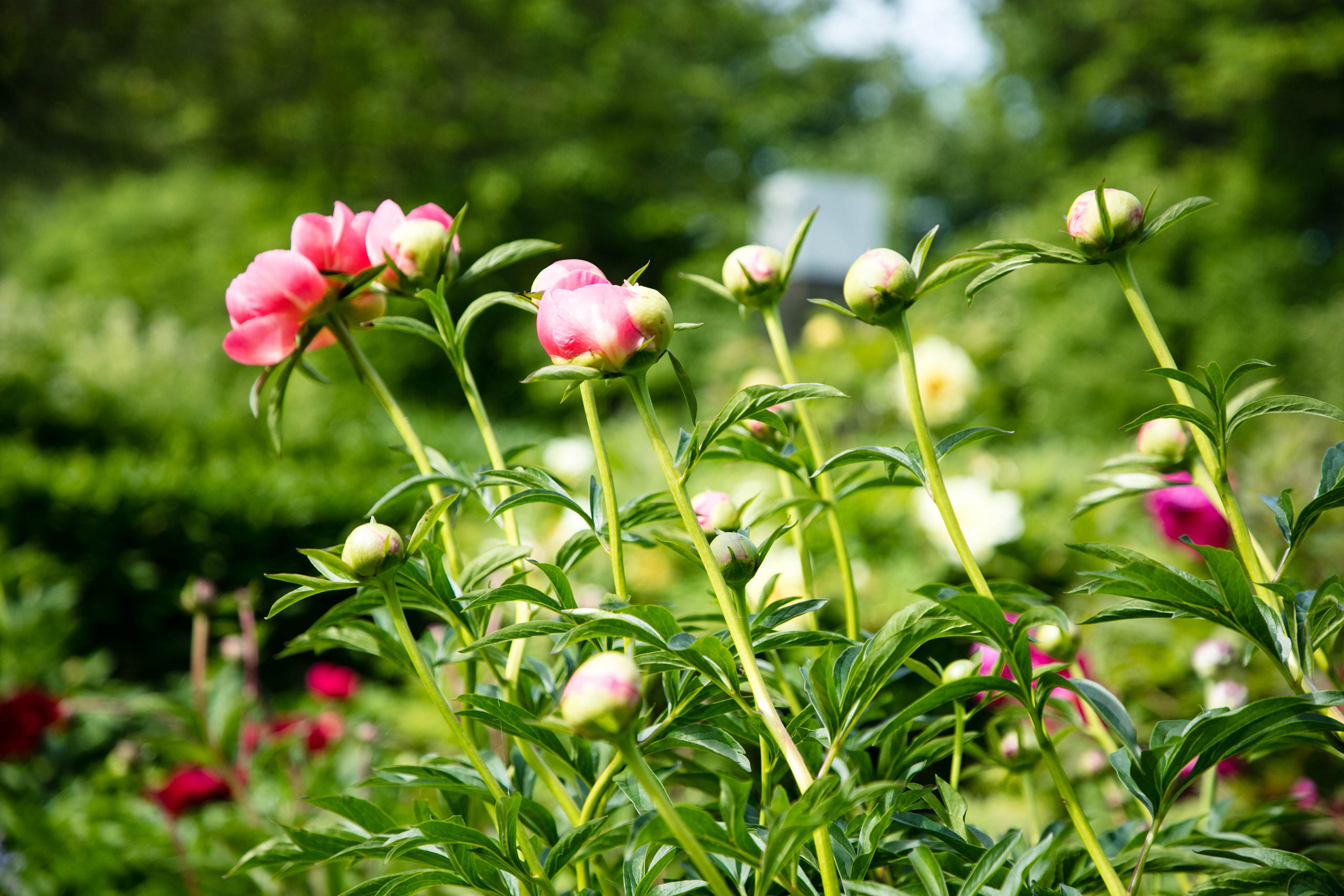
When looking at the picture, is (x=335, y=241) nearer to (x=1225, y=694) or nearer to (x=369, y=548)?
(x=369, y=548)

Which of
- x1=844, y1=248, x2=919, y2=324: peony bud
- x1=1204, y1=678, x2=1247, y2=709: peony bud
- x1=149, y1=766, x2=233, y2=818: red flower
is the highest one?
x1=844, y1=248, x2=919, y2=324: peony bud

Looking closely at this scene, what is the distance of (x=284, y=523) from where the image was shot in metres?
2.47

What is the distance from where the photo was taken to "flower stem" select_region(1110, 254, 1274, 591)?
0.36 m

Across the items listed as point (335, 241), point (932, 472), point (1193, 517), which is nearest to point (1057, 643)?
point (932, 472)

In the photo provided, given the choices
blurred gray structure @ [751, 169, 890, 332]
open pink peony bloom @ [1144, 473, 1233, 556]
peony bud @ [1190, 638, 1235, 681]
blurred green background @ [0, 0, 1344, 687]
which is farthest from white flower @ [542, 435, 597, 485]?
blurred gray structure @ [751, 169, 890, 332]

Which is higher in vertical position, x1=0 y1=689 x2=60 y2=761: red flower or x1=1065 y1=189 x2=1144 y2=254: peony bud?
x1=1065 y1=189 x2=1144 y2=254: peony bud

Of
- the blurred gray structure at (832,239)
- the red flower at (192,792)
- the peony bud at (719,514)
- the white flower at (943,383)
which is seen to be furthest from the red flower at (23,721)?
the blurred gray structure at (832,239)

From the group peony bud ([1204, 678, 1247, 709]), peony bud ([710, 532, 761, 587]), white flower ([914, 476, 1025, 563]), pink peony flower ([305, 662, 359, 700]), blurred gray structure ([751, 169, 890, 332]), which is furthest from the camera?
blurred gray structure ([751, 169, 890, 332])

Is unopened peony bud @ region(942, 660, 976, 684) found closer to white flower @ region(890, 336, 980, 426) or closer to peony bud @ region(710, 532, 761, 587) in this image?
peony bud @ region(710, 532, 761, 587)

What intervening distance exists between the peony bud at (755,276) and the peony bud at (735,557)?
14 cm

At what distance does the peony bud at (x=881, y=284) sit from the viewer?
1.14 ft

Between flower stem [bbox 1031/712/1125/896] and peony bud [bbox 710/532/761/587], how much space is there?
0.40 ft

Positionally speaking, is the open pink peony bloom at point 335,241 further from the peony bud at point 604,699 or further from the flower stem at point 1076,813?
the flower stem at point 1076,813

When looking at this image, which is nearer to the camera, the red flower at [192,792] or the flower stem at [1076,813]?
the flower stem at [1076,813]
